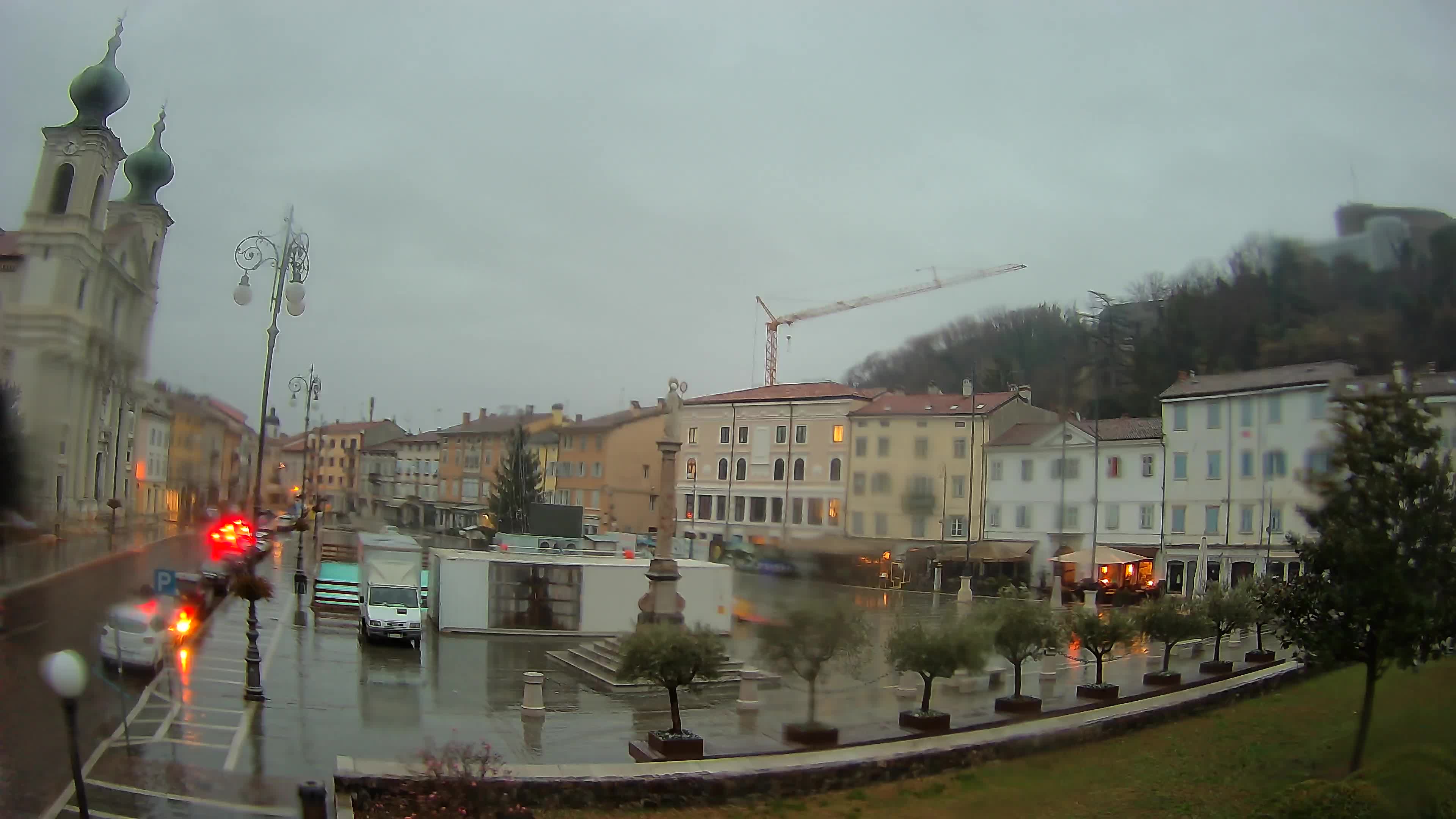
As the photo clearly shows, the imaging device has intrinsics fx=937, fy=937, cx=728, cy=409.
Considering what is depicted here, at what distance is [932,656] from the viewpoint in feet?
41.5

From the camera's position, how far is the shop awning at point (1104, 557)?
24.8m

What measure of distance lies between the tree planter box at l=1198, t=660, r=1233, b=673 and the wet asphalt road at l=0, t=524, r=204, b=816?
16753 mm

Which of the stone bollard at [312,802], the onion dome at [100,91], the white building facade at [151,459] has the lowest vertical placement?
the stone bollard at [312,802]

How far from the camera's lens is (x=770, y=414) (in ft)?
95.1

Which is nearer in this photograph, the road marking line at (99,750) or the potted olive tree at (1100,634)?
the road marking line at (99,750)

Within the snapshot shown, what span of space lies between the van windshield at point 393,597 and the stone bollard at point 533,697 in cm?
734

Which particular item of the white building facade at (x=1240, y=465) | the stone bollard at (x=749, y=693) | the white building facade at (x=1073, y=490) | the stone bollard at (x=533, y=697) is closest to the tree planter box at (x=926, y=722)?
the stone bollard at (x=749, y=693)

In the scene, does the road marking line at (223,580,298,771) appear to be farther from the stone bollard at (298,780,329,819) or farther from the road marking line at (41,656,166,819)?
the stone bollard at (298,780,329,819)

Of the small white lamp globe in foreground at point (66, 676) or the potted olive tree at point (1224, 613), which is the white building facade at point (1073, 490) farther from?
the small white lamp globe in foreground at point (66, 676)

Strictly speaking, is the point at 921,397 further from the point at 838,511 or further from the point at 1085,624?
the point at 1085,624

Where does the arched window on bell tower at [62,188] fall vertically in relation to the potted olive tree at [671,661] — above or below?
above

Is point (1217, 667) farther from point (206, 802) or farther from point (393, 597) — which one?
point (206, 802)

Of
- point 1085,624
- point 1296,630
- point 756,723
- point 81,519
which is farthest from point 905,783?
point 81,519

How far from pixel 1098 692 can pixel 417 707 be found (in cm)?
1053
